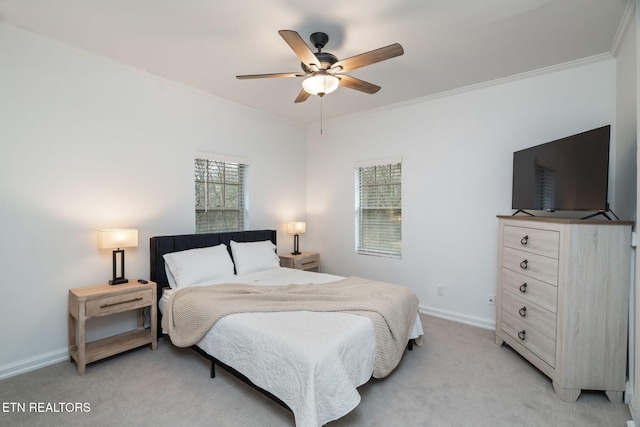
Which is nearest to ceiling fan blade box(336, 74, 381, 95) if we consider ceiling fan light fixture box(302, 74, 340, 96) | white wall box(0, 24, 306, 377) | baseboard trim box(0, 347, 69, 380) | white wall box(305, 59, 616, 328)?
ceiling fan light fixture box(302, 74, 340, 96)

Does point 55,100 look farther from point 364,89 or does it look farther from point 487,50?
point 487,50

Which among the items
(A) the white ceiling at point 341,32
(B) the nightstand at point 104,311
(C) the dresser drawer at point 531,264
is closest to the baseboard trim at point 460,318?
(C) the dresser drawer at point 531,264

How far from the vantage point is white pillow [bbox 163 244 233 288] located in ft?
10.1

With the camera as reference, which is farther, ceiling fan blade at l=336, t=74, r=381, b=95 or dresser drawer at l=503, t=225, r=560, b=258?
ceiling fan blade at l=336, t=74, r=381, b=95

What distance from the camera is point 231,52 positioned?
2.74m

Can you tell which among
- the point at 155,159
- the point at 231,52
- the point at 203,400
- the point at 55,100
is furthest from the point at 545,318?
the point at 55,100

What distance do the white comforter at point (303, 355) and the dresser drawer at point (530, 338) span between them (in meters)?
1.40

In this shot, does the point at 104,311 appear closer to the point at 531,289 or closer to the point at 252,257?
the point at 252,257

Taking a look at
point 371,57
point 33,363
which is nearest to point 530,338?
point 371,57

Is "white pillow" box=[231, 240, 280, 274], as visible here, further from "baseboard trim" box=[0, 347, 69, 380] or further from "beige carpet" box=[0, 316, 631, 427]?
"baseboard trim" box=[0, 347, 69, 380]

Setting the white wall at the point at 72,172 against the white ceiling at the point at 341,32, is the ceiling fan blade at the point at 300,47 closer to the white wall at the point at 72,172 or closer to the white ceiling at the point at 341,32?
the white ceiling at the point at 341,32

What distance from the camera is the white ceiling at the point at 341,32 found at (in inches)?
83.7

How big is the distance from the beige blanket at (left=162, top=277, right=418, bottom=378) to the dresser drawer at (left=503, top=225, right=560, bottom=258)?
108 centimetres

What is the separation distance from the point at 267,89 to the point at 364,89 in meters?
1.46
